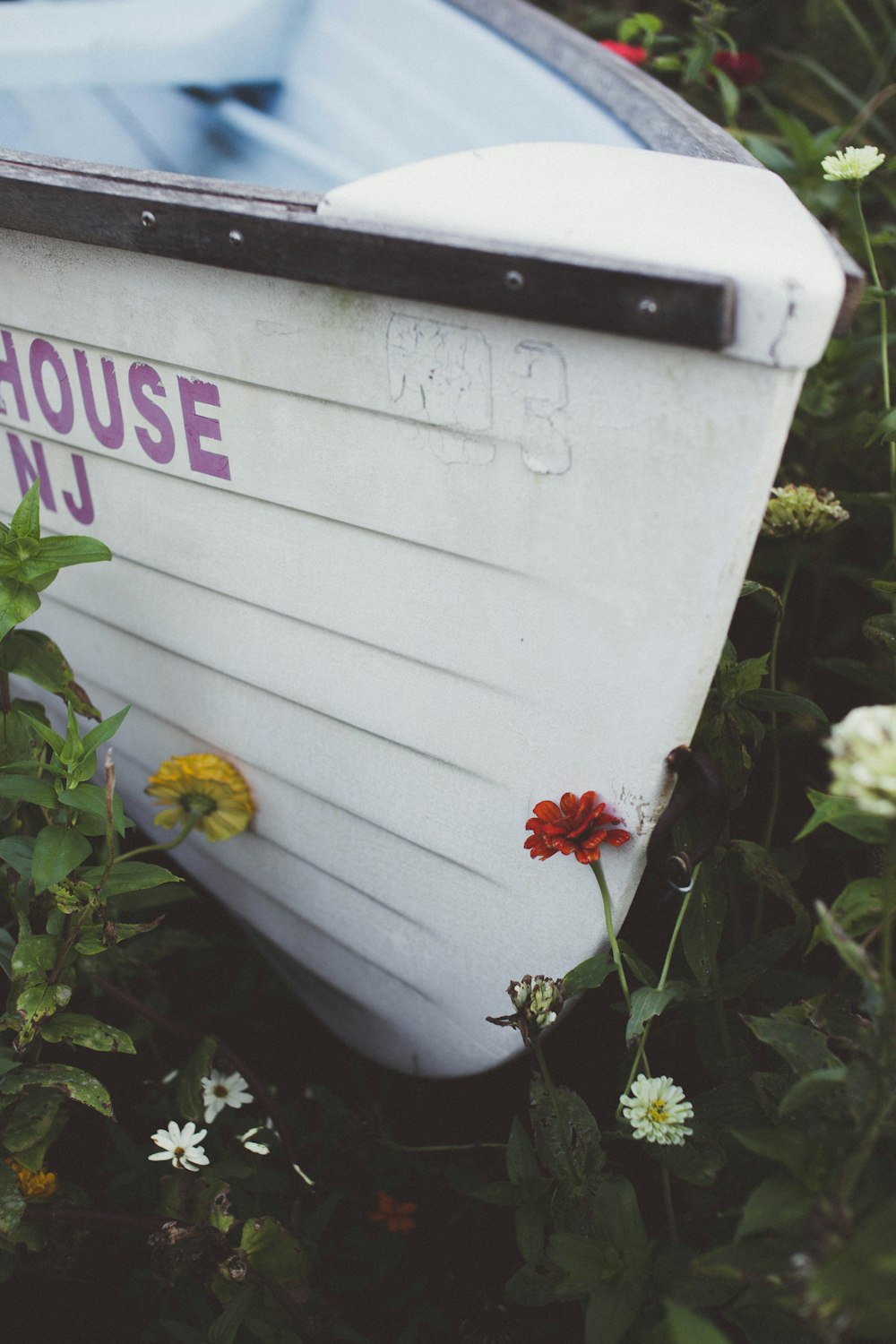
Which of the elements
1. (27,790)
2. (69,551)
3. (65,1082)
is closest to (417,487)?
(69,551)

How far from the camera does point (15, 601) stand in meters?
1.28

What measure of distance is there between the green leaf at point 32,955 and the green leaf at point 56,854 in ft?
0.26

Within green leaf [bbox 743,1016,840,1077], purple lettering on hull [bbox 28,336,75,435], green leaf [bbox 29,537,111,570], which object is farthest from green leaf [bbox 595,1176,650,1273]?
purple lettering on hull [bbox 28,336,75,435]

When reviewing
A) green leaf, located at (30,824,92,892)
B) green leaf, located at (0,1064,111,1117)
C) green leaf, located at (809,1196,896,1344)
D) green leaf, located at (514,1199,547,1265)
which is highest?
green leaf, located at (809,1196,896,1344)

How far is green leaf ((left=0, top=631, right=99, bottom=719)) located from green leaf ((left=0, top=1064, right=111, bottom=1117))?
47cm

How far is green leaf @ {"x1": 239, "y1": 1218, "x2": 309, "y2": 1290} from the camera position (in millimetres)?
1258

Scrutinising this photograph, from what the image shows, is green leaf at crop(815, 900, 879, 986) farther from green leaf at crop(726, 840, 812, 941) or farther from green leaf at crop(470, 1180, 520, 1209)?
green leaf at crop(470, 1180, 520, 1209)

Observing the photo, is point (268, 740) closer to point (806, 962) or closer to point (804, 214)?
point (806, 962)

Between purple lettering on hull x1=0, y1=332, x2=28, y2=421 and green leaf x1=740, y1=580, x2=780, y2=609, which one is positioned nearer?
green leaf x1=740, y1=580, x2=780, y2=609

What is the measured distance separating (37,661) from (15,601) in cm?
18

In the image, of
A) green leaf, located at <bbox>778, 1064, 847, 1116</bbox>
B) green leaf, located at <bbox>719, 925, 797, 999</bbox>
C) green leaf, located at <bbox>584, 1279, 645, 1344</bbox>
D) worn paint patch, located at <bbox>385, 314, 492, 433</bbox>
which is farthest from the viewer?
green leaf, located at <bbox>719, 925, 797, 999</bbox>

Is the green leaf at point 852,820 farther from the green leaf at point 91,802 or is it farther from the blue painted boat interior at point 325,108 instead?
the blue painted boat interior at point 325,108

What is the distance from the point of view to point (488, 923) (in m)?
1.48

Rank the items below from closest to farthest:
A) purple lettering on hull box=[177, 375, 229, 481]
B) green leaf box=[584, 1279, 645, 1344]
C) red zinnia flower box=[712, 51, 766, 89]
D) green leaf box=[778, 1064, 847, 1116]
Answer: green leaf box=[778, 1064, 847, 1116] < green leaf box=[584, 1279, 645, 1344] < purple lettering on hull box=[177, 375, 229, 481] < red zinnia flower box=[712, 51, 766, 89]
